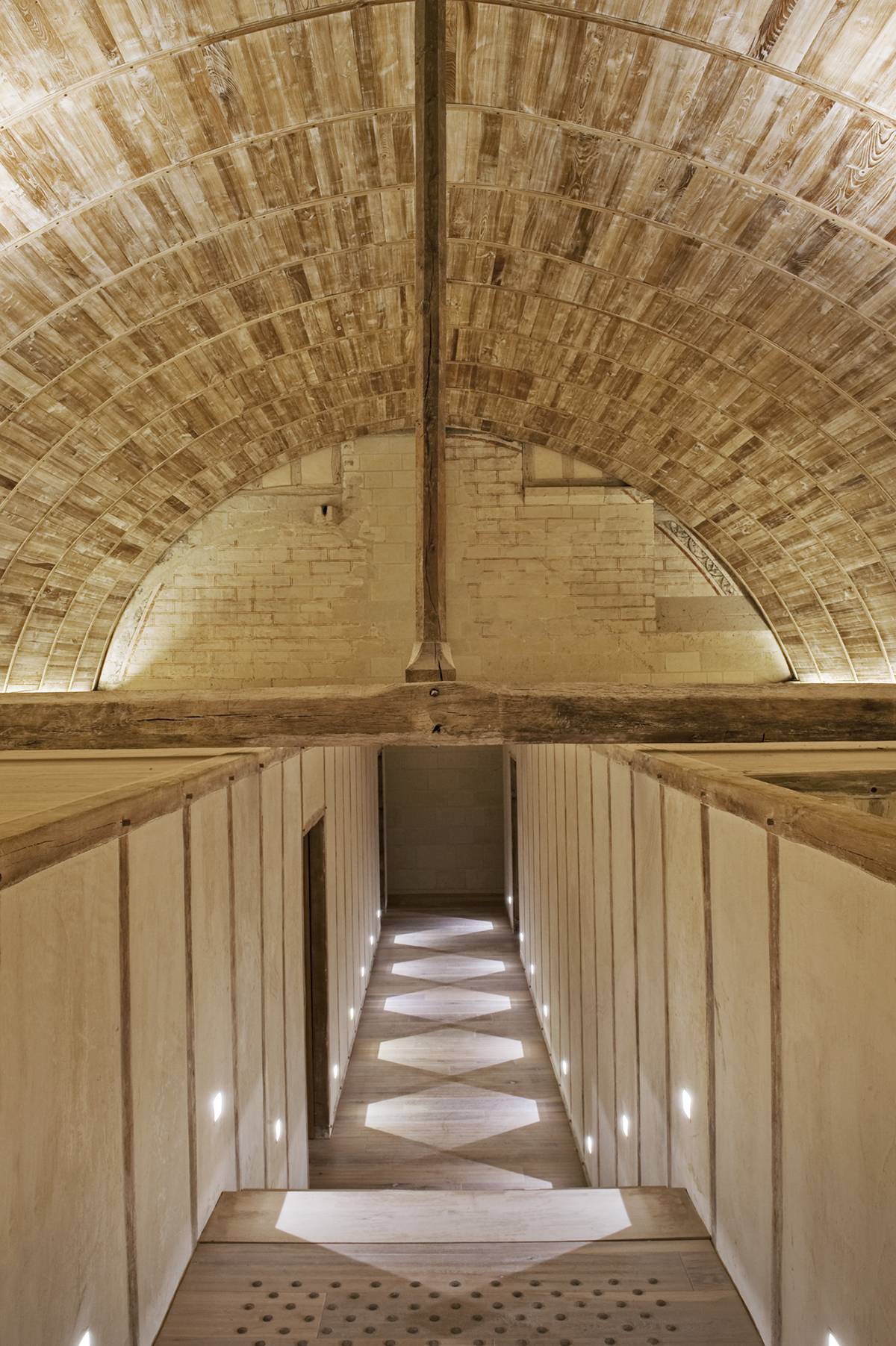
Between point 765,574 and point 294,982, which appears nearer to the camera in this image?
point 294,982

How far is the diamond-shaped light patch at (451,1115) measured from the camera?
5.99 metres

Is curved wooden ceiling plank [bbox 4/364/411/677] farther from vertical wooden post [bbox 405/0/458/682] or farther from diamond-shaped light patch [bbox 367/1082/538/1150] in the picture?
diamond-shaped light patch [bbox 367/1082/538/1150]

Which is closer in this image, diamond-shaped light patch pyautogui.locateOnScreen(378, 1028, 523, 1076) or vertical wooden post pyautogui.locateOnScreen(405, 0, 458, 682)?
vertical wooden post pyautogui.locateOnScreen(405, 0, 458, 682)

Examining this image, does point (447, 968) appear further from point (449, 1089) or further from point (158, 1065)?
point (158, 1065)

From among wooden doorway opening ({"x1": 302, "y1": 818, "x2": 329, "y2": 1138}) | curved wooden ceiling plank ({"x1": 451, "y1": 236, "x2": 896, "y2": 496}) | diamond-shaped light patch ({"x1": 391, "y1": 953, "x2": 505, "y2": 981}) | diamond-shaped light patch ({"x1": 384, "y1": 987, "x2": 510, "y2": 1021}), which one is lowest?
diamond-shaped light patch ({"x1": 391, "y1": 953, "x2": 505, "y2": 981})

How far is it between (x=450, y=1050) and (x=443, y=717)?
450 centimetres

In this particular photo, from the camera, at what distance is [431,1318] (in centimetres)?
240

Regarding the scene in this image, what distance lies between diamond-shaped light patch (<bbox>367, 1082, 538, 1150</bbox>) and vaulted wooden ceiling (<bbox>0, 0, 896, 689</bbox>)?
6.70m

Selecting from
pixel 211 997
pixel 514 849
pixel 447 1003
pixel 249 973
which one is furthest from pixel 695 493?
pixel 211 997

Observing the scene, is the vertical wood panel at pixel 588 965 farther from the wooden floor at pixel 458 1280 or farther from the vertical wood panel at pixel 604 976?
the wooden floor at pixel 458 1280

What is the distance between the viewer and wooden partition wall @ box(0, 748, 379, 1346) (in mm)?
1671

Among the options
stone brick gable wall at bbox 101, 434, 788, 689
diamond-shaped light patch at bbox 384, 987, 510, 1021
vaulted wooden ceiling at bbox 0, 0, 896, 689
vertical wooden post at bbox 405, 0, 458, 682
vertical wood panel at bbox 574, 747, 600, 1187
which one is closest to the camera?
vertical wooden post at bbox 405, 0, 458, 682

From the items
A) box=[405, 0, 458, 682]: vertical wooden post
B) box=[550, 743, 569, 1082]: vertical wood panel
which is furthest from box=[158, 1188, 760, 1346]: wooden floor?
box=[550, 743, 569, 1082]: vertical wood panel

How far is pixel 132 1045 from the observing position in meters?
2.25
